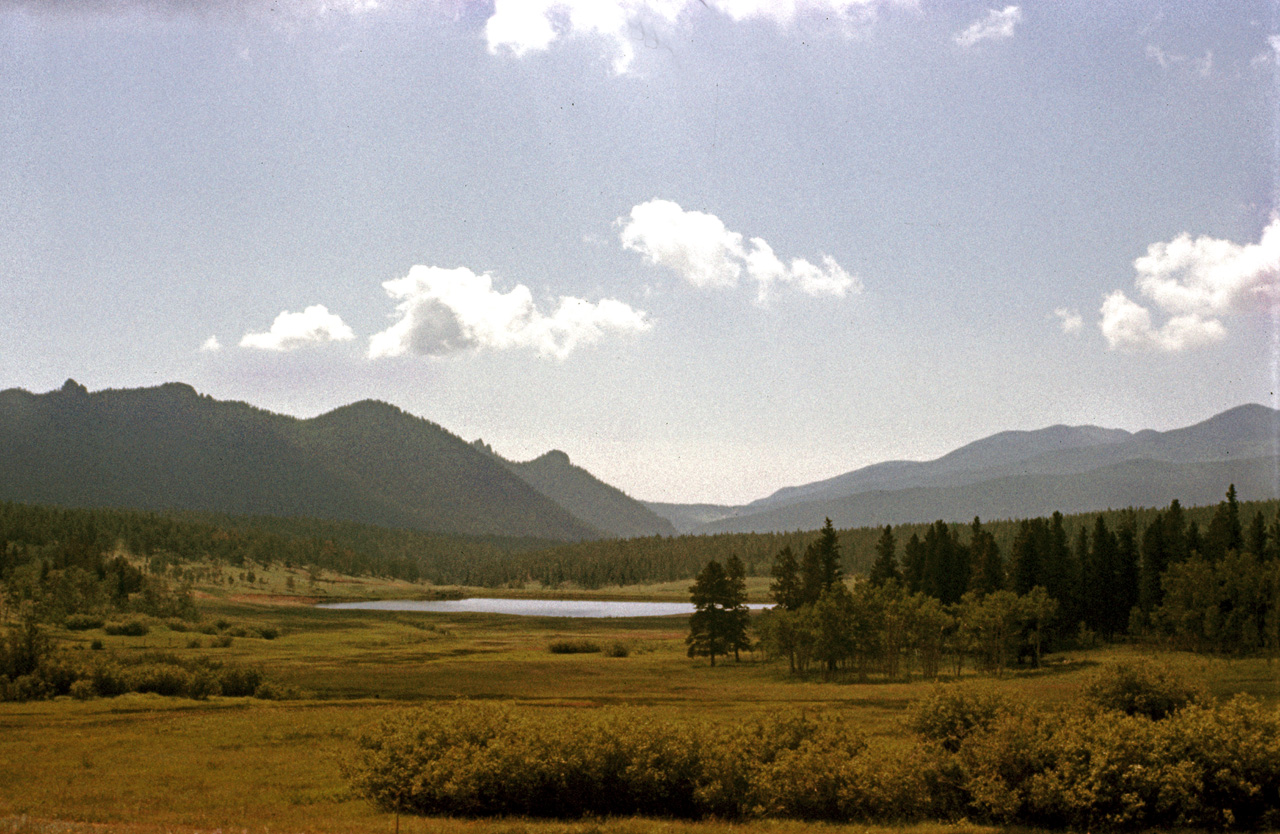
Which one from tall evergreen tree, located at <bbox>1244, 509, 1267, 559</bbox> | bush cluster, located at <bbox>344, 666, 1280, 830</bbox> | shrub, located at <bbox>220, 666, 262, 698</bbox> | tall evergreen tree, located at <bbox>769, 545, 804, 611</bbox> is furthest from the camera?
tall evergreen tree, located at <bbox>769, 545, 804, 611</bbox>

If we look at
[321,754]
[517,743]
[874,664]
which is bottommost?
[874,664]

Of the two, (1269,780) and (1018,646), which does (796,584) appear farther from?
(1269,780)

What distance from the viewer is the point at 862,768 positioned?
36.1 metres

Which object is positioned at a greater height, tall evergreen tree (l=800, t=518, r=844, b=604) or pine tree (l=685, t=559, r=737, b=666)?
tall evergreen tree (l=800, t=518, r=844, b=604)

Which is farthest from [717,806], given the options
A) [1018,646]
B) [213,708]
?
[1018,646]

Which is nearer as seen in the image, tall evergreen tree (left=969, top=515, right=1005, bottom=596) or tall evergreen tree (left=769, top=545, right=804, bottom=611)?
tall evergreen tree (left=969, top=515, right=1005, bottom=596)

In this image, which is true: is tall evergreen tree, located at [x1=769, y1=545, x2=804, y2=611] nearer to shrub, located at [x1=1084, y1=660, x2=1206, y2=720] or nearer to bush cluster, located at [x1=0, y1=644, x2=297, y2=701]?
bush cluster, located at [x1=0, y1=644, x2=297, y2=701]

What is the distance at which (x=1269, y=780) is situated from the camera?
33562mm

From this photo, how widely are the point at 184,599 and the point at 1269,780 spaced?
167 meters

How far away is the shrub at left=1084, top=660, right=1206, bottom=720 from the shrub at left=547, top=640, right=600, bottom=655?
331ft

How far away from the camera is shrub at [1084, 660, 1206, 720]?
1726 inches

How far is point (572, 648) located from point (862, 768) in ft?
358

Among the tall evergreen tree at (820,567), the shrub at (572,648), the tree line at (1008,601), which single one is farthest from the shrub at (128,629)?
the tall evergreen tree at (820,567)

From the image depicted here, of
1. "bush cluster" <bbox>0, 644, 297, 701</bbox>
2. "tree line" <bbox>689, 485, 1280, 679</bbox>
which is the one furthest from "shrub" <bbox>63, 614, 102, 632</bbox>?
"tree line" <bbox>689, 485, 1280, 679</bbox>
